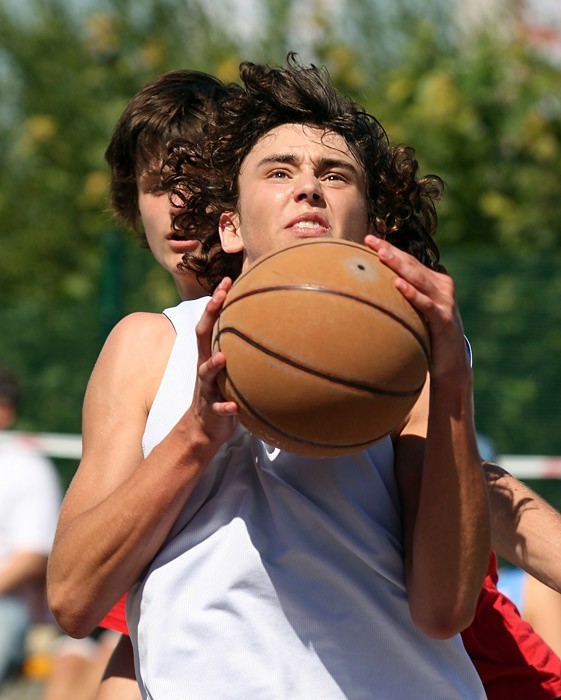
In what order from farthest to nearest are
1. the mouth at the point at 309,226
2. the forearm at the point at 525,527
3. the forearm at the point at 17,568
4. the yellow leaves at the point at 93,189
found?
the yellow leaves at the point at 93,189, the forearm at the point at 17,568, the forearm at the point at 525,527, the mouth at the point at 309,226

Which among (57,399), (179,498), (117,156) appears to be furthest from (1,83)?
(179,498)

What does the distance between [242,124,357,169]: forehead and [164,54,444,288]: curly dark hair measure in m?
0.04

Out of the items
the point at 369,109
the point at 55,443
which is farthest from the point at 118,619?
the point at 369,109

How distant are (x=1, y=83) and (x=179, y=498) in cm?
1163

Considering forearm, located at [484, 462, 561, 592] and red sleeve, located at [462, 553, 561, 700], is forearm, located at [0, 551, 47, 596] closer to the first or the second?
red sleeve, located at [462, 553, 561, 700]

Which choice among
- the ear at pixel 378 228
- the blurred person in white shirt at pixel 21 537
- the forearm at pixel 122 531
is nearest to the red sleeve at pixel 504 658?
the ear at pixel 378 228

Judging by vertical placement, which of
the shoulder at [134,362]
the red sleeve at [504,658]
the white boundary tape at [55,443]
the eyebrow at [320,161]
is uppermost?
the eyebrow at [320,161]

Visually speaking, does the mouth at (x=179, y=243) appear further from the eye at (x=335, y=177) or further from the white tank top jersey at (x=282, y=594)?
the white tank top jersey at (x=282, y=594)

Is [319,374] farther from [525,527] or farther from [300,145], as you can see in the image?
[525,527]

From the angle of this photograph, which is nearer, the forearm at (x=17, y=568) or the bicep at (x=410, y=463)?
the bicep at (x=410, y=463)

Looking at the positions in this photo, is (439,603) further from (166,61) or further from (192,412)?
(166,61)

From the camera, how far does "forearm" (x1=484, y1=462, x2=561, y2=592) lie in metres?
2.99

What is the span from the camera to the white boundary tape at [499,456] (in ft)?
27.2

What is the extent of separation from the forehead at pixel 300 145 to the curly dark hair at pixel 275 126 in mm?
37
